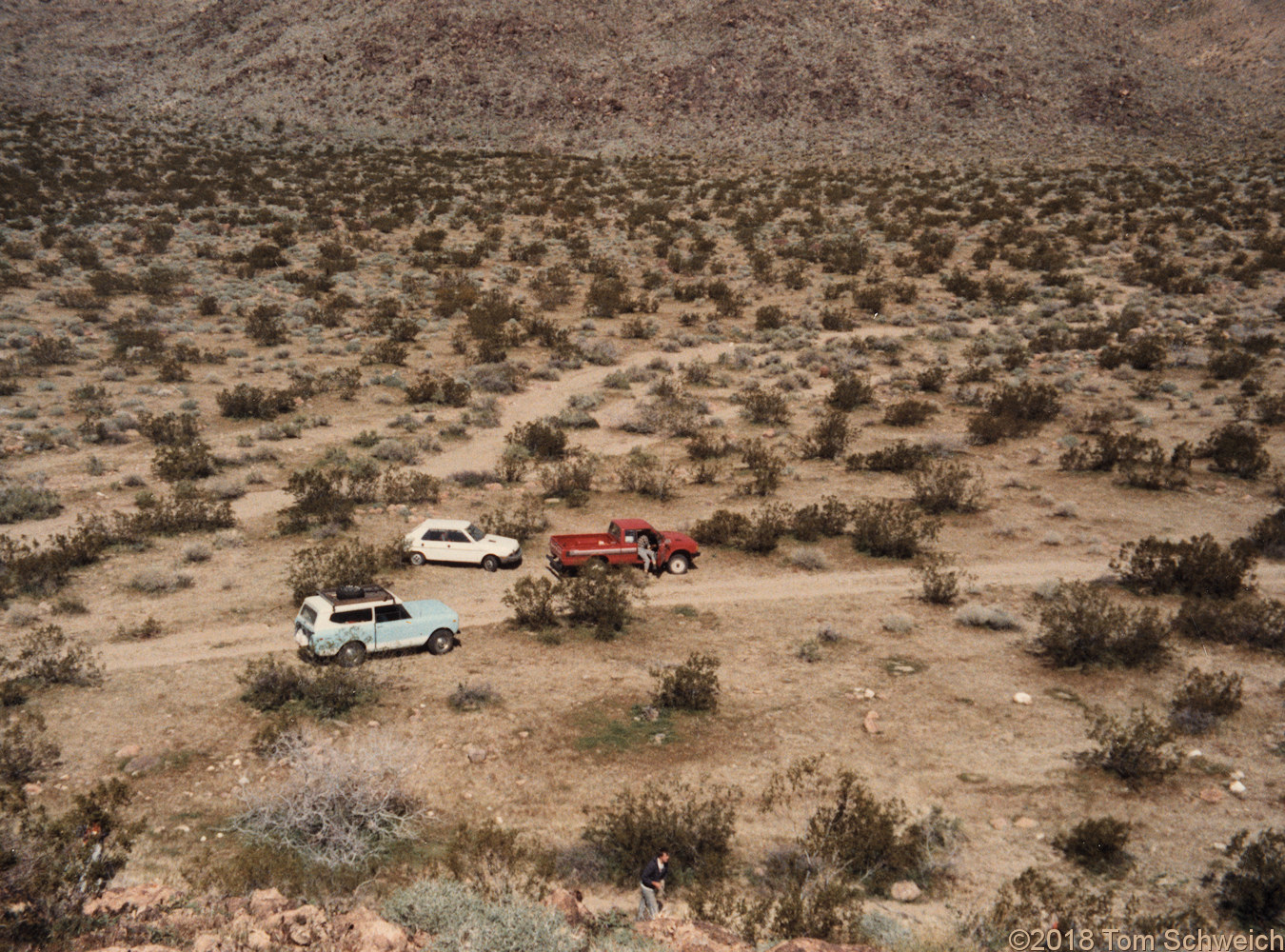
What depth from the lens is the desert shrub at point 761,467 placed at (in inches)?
944

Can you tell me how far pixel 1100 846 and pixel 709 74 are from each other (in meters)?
84.7

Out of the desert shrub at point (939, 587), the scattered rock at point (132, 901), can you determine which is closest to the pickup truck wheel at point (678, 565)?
the desert shrub at point (939, 587)

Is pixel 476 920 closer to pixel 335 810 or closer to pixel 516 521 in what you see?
pixel 335 810

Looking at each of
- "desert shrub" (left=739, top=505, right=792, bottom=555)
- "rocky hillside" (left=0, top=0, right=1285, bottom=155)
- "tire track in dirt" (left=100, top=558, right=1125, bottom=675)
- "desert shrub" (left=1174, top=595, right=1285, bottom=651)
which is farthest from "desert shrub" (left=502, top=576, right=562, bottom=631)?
"rocky hillside" (left=0, top=0, right=1285, bottom=155)

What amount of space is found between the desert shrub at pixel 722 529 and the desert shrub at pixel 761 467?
9.64 ft

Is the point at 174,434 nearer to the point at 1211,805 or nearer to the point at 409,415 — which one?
the point at 409,415

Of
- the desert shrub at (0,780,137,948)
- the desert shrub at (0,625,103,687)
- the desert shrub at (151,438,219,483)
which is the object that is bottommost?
the desert shrub at (0,625,103,687)

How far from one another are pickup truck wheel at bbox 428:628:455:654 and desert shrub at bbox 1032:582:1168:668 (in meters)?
11.9

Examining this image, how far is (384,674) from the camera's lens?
14945 mm

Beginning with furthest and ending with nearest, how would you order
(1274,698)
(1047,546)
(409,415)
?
1. (409,415)
2. (1047,546)
3. (1274,698)

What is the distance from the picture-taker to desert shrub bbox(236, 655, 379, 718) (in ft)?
44.0

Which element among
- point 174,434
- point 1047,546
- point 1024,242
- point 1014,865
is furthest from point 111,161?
point 1014,865

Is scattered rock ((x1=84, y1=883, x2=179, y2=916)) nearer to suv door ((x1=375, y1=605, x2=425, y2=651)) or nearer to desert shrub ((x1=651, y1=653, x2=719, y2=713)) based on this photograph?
suv door ((x1=375, y1=605, x2=425, y2=651))

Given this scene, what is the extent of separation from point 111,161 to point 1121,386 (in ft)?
237
